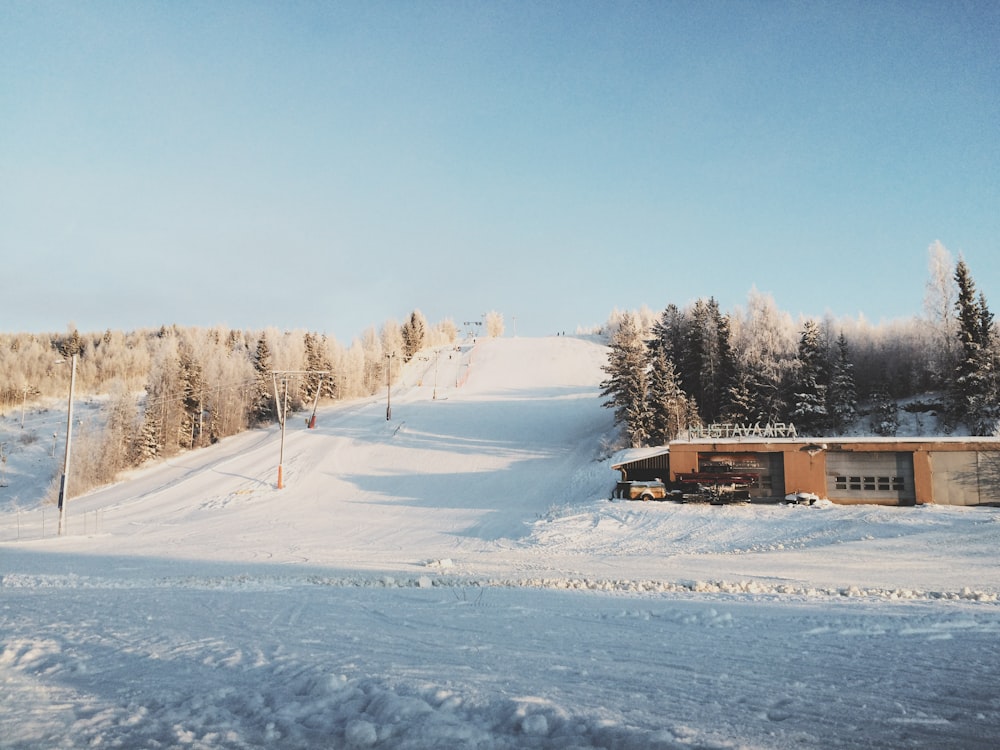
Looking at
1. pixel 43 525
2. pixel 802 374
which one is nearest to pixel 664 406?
pixel 802 374

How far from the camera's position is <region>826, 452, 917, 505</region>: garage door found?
99.2 feet

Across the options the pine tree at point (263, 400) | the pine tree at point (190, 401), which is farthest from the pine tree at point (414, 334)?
the pine tree at point (190, 401)

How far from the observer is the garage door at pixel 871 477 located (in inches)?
1190

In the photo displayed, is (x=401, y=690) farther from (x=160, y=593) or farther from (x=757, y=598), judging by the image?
(x=160, y=593)

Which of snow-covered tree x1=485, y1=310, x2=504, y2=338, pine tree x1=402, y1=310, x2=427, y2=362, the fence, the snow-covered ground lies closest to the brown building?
the snow-covered ground

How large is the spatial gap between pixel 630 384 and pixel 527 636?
36.6 meters

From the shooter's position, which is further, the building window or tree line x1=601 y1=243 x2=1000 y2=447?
tree line x1=601 y1=243 x2=1000 y2=447

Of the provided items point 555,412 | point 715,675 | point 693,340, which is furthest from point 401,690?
point 555,412

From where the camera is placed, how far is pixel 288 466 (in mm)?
44719

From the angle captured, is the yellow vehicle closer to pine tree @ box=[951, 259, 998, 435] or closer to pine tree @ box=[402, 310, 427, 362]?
pine tree @ box=[951, 259, 998, 435]

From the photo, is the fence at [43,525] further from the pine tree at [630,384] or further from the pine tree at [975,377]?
the pine tree at [975,377]

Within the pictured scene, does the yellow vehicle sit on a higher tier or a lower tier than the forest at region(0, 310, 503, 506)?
lower

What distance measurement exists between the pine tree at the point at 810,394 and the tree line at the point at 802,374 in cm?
7

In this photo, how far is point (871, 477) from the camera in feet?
101
